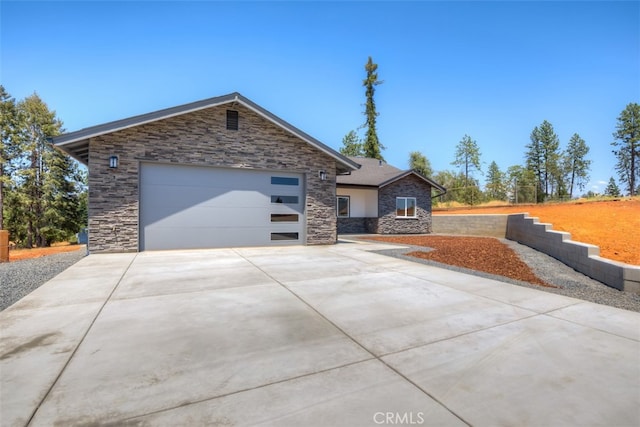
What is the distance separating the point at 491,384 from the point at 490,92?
21524 mm

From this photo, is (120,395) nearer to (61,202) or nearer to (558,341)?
(558,341)

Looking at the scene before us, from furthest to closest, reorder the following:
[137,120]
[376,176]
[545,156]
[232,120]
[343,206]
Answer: [545,156] < [376,176] < [343,206] < [232,120] < [137,120]

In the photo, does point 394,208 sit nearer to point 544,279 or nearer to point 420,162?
point 544,279

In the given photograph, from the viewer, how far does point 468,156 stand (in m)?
40.2

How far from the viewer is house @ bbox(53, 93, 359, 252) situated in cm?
866

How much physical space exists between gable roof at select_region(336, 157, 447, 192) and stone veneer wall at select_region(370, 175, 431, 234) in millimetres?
442

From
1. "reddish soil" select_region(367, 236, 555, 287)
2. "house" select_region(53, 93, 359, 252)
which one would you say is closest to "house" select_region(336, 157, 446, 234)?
"house" select_region(53, 93, 359, 252)

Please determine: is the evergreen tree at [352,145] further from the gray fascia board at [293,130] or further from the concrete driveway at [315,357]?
the concrete driveway at [315,357]

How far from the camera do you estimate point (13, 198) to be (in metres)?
24.5

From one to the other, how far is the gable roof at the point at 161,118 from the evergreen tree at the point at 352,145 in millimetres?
29111

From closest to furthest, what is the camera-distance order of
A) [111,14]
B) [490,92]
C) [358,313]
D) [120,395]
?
[120,395], [358,313], [111,14], [490,92]

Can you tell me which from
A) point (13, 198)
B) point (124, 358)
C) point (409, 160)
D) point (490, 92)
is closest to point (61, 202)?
point (13, 198)

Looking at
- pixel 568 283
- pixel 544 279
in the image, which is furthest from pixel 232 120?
pixel 568 283

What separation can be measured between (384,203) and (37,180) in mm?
29623
